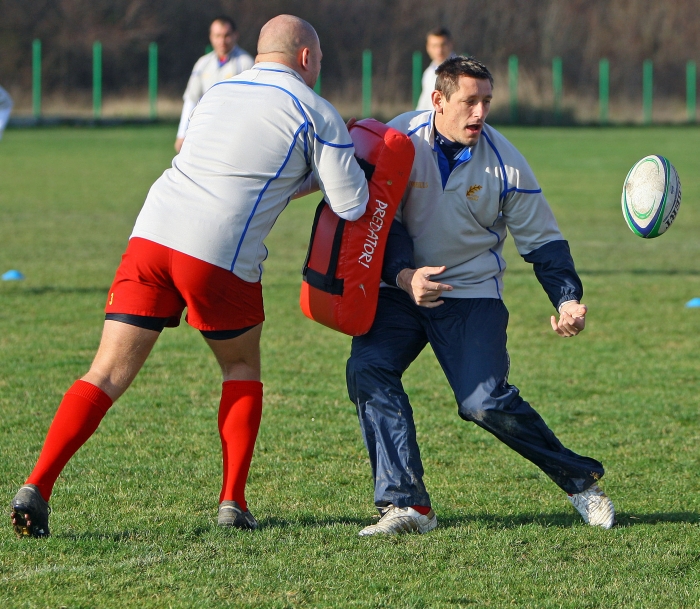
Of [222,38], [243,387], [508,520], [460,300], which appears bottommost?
[508,520]

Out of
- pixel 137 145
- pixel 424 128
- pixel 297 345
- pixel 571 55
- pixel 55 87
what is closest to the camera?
pixel 424 128

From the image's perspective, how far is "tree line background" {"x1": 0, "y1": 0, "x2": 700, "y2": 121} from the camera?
3847 centimetres

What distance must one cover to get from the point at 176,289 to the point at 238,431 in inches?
23.7

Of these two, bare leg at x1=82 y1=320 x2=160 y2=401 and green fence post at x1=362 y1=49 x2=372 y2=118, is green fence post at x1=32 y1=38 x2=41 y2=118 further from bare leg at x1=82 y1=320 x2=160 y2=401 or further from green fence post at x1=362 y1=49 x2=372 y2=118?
bare leg at x1=82 y1=320 x2=160 y2=401

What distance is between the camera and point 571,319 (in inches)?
154

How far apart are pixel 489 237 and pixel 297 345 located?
3385mm

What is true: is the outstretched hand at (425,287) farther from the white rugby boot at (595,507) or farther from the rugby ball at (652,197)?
the rugby ball at (652,197)

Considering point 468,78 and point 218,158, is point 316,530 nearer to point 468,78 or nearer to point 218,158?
point 218,158

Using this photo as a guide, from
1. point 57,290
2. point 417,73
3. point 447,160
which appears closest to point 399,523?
point 447,160

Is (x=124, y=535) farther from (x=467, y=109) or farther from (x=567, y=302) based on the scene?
(x=467, y=109)

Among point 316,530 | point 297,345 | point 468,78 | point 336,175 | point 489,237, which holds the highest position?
point 468,78

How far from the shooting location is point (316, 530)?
3.91 m

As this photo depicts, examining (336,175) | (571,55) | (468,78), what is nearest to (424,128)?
(468,78)

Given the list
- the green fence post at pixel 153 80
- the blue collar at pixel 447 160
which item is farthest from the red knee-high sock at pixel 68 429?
the green fence post at pixel 153 80
